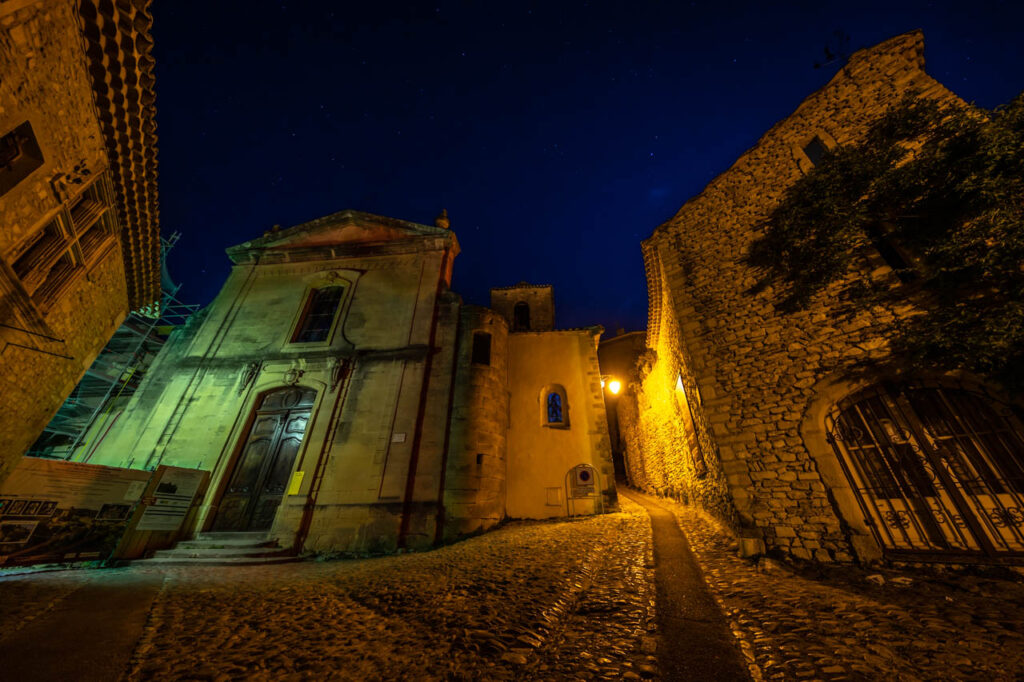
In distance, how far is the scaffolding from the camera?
36.2 feet

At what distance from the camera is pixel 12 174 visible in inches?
206

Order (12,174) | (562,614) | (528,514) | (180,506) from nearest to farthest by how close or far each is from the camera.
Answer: (562,614) → (12,174) → (180,506) → (528,514)

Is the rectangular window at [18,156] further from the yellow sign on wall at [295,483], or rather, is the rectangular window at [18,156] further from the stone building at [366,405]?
the yellow sign on wall at [295,483]

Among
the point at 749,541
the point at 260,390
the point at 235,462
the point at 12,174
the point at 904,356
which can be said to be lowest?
the point at 749,541

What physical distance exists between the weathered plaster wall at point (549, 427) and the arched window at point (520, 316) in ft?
11.6

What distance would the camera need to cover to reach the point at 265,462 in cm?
984

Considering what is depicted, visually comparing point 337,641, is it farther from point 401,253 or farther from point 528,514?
point 401,253

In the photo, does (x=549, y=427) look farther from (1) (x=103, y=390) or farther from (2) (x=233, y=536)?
(1) (x=103, y=390)

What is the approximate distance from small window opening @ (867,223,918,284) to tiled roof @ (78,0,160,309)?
1296 centimetres

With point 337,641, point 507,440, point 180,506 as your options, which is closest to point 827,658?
point 337,641

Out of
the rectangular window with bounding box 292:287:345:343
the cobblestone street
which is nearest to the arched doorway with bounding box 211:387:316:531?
the rectangular window with bounding box 292:287:345:343

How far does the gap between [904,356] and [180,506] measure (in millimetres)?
14885

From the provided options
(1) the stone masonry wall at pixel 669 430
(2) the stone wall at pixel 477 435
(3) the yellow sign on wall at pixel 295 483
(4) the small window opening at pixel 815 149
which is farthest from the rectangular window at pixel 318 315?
(4) the small window opening at pixel 815 149

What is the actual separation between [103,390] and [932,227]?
22975 millimetres
